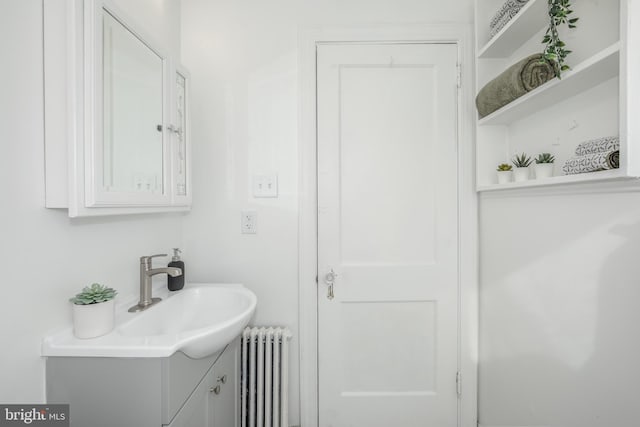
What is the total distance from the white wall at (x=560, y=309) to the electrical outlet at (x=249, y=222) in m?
1.18

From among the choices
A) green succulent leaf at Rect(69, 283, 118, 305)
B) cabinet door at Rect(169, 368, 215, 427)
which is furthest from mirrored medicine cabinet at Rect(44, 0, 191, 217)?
cabinet door at Rect(169, 368, 215, 427)

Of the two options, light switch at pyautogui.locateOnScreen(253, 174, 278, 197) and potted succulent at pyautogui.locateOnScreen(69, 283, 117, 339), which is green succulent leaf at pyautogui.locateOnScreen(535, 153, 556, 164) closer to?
light switch at pyautogui.locateOnScreen(253, 174, 278, 197)

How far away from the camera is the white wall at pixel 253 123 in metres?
1.59

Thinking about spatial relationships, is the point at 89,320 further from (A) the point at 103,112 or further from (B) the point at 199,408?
(A) the point at 103,112

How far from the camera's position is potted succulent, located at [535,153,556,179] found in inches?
43.6

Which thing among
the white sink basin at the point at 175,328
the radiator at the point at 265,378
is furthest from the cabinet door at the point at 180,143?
the radiator at the point at 265,378

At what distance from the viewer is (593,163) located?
2.90ft

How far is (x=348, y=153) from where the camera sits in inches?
62.4

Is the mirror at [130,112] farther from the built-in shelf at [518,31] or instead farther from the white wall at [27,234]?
the built-in shelf at [518,31]

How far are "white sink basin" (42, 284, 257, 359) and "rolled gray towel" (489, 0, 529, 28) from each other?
5.16ft

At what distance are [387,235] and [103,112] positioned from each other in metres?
1.28

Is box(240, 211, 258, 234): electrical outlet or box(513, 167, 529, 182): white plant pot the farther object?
box(240, 211, 258, 234): electrical outlet

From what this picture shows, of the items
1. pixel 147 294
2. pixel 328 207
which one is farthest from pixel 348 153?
pixel 147 294

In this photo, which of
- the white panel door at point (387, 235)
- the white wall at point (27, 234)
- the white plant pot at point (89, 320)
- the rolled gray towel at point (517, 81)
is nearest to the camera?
the white wall at point (27, 234)
